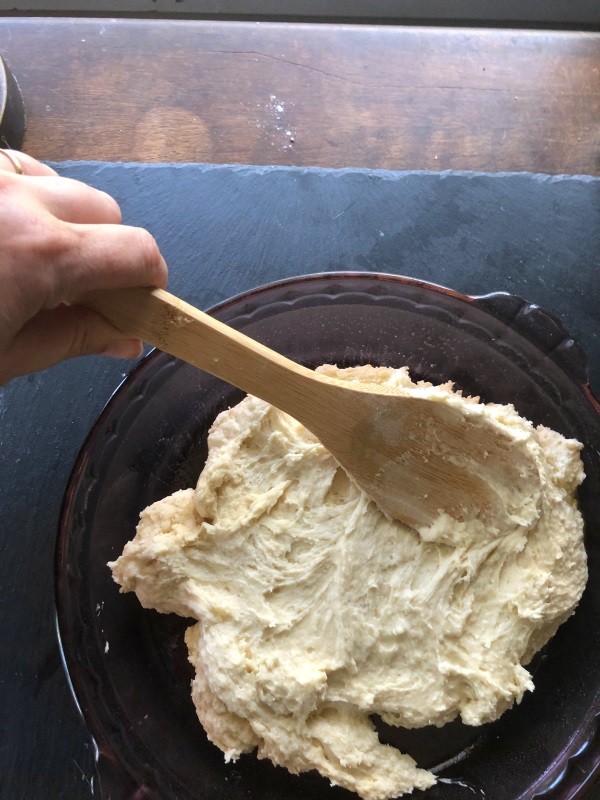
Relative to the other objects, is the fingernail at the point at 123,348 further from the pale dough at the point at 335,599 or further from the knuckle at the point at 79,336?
the pale dough at the point at 335,599

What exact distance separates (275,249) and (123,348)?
0.49 metres

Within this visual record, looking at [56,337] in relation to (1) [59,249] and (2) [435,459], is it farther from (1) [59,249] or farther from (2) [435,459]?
(2) [435,459]

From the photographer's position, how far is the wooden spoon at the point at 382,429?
2.80 feet

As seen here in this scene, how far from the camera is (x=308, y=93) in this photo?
157 cm

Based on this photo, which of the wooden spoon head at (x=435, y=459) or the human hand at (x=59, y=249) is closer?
the human hand at (x=59, y=249)

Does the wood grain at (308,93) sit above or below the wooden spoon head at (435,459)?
Result: above

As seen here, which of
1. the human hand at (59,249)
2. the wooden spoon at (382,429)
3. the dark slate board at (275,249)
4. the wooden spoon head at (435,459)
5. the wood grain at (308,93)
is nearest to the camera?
the human hand at (59,249)

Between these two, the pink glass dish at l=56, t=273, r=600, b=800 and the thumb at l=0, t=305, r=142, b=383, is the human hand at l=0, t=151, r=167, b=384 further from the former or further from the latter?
the pink glass dish at l=56, t=273, r=600, b=800

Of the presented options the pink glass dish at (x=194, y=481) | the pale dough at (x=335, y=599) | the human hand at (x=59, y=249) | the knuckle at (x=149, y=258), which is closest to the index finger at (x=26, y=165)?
the human hand at (x=59, y=249)

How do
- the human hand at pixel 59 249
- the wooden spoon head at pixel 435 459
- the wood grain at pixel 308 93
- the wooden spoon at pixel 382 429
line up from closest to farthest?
the human hand at pixel 59 249
the wooden spoon at pixel 382 429
the wooden spoon head at pixel 435 459
the wood grain at pixel 308 93

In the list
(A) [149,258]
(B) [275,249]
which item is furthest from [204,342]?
(B) [275,249]

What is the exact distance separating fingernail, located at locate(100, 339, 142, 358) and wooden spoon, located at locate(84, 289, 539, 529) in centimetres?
20

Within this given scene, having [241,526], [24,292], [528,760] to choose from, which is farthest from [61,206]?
[528,760]

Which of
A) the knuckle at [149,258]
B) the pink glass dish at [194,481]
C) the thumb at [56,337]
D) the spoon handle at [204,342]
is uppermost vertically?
the knuckle at [149,258]
